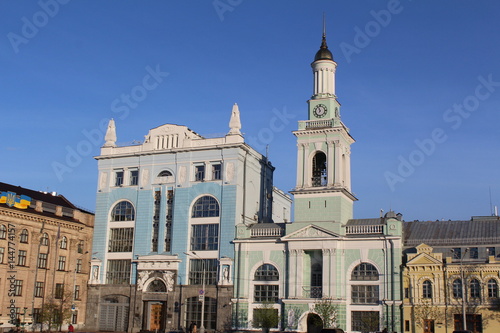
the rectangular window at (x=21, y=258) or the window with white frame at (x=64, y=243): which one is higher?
the window with white frame at (x=64, y=243)

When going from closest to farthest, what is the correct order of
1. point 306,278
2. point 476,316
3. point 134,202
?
Answer: 1. point 476,316
2. point 306,278
3. point 134,202

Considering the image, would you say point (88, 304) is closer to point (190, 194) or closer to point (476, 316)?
point (190, 194)

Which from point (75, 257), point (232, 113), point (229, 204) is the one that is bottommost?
point (75, 257)

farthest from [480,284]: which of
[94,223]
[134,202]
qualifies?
[94,223]

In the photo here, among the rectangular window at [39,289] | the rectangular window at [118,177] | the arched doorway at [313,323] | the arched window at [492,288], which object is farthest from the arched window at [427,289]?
the rectangular window at [39,289]

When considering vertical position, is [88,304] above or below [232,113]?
below

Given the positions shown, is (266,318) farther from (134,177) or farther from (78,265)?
(78,265)

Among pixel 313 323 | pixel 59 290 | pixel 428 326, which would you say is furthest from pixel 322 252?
pixel 59 290

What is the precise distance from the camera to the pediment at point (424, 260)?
208 ft

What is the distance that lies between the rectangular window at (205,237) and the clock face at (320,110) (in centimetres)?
1605

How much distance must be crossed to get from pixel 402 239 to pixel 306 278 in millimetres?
11114

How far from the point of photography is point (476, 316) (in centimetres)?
6162

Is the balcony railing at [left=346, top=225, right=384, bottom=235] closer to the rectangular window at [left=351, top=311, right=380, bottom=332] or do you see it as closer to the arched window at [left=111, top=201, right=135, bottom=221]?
the rectangular window at [left=351, top=311, right=380, bottom=332]

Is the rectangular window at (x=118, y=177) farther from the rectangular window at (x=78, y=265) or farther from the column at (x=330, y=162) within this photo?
the column at (x=330, y=162)
